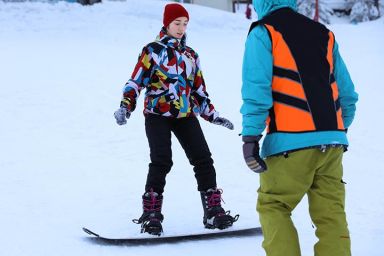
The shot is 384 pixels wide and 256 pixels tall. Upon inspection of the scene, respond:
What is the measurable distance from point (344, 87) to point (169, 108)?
1.45 m

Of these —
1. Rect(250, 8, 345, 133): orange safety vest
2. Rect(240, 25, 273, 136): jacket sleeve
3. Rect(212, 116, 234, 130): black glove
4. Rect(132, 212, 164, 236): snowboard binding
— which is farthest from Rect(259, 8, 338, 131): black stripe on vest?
Rect(132, 212, 164, 236): snowboard binding

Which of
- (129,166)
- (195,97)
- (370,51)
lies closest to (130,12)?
(370,51)

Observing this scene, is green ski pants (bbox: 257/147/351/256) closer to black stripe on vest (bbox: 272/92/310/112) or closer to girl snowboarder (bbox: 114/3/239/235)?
black stripe on vest (bbox: 272/92/310/112)

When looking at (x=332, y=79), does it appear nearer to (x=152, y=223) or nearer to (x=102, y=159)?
(x=152, y=223)

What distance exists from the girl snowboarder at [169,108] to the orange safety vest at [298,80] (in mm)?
1370

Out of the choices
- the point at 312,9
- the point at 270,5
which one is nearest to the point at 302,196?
the point at 270,5

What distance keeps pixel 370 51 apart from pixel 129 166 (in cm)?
1216

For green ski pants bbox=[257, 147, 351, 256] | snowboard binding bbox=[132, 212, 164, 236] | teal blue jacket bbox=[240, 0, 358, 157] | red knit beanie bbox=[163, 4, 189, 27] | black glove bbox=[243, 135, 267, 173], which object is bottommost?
snowboard binding bbox=[132, 212, 164, 236]

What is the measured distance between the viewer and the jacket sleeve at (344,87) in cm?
305

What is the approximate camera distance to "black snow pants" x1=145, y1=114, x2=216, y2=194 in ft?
13.8

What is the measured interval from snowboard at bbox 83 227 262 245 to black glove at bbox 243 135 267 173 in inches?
57.0

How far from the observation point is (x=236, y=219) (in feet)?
14.5

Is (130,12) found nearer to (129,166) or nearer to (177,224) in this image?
(129,166)

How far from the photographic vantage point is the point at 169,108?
4.17 metres
